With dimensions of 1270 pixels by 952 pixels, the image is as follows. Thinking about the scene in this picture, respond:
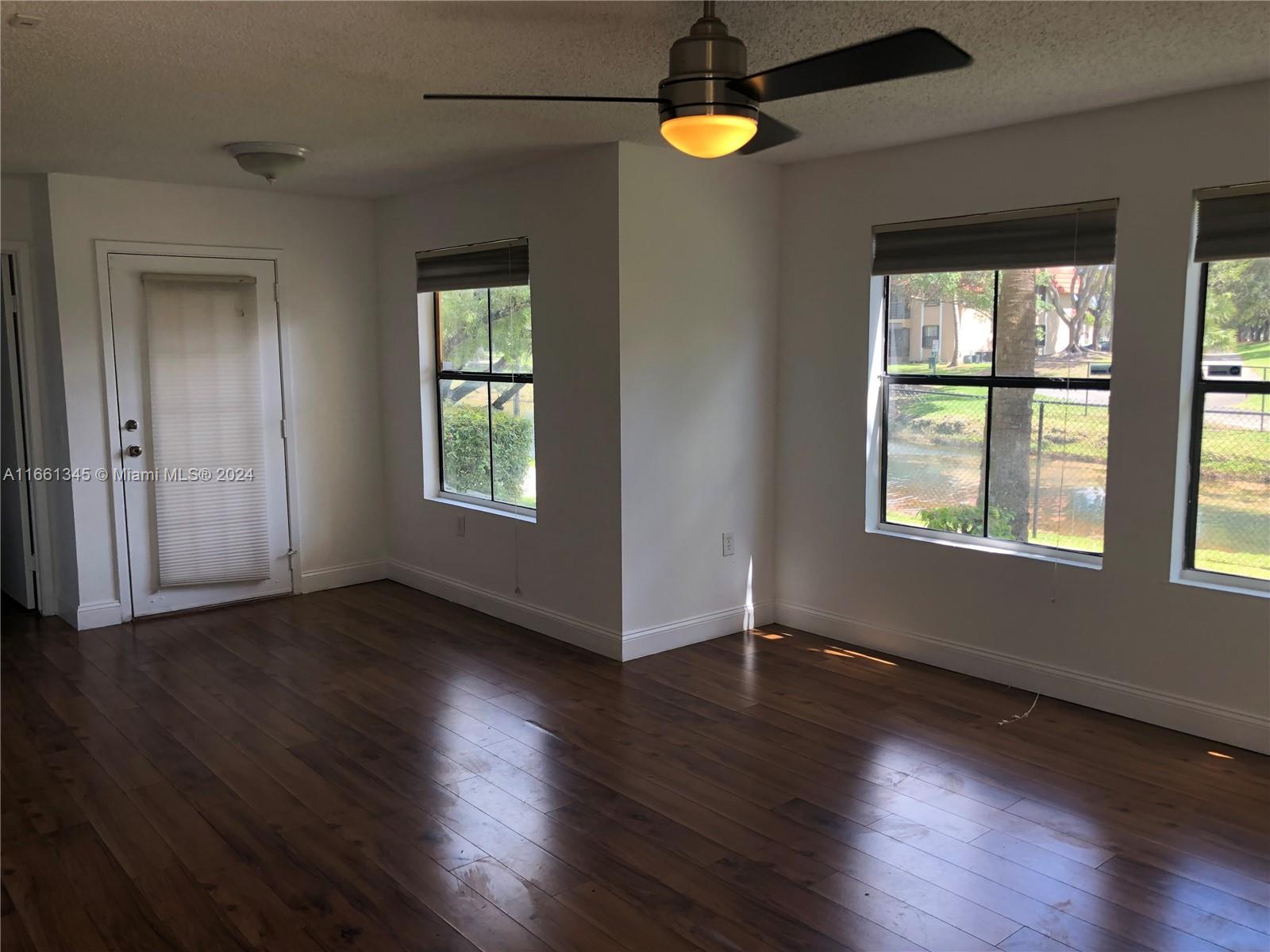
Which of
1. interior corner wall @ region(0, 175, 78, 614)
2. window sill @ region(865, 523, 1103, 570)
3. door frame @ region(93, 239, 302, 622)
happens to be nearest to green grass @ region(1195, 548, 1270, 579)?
window sill @ region(865, 523, 1103, 570)

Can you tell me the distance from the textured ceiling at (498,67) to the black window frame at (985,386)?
0.87 m

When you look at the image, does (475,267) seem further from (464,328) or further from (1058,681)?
(1058,681)

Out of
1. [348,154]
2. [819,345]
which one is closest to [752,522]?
[819,345]

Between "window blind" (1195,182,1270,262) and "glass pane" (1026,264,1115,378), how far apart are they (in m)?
0.36

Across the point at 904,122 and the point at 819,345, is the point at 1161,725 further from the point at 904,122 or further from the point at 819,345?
the point at 904,122

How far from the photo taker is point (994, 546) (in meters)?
4.41

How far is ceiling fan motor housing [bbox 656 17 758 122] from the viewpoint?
2463 millimetres

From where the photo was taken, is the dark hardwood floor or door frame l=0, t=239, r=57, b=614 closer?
the dark hardwood floor

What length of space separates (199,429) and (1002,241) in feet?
14.4

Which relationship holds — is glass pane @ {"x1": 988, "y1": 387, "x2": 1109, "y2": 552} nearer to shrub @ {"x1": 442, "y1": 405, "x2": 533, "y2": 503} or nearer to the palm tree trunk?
the palm tree trunk

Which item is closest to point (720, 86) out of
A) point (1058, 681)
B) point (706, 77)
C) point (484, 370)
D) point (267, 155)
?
point (706, 77)

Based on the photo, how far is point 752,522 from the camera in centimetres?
519

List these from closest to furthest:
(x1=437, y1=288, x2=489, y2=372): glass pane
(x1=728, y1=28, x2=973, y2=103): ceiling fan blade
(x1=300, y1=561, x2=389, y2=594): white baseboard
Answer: (x1=728, y1=28, x2=973, y2=103): ceiling fan blade, (x1=437, y1=288, x2=489, y2=372): glass pane, (x1=300, y1=561, x2=389, y2=594): white baseboard

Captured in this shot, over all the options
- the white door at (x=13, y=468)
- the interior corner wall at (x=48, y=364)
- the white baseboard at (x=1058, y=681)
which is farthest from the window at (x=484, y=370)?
the white door at (x=13, y=468)
